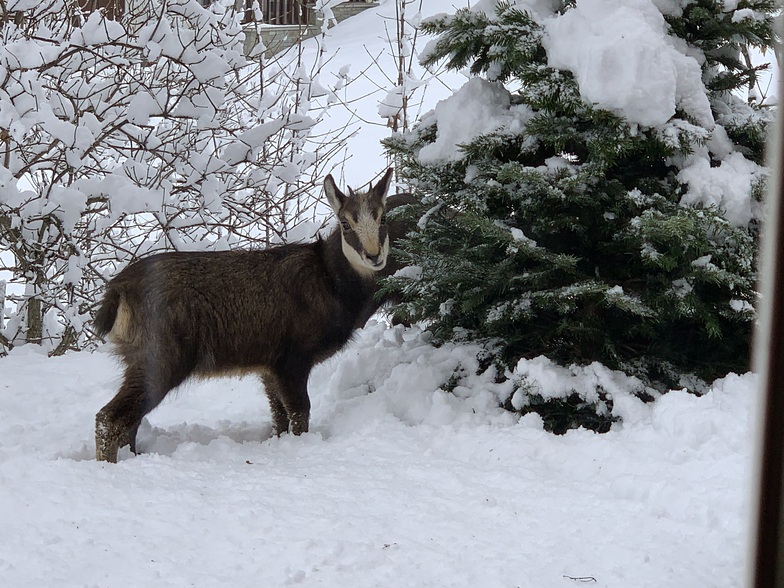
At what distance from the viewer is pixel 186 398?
681 centimetres

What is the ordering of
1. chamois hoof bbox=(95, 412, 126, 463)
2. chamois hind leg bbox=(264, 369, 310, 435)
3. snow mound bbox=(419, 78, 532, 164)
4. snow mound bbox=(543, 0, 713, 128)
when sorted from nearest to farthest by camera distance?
snow mound bbox=(543, 0, 713, 128), chamois hoof bbox=(95, 412, 126, 463), snow mound bbox=(419, 78, 532, 164), chamois hind leg bbox=(264, 369, 310, 435)

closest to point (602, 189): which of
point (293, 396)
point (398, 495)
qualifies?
point (398, 495)

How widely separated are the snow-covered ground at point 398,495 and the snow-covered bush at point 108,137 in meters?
1.94

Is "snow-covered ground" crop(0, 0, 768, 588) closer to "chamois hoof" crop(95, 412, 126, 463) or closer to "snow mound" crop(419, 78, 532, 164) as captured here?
"chamois hoof" crop(95, 412, 126, 463)

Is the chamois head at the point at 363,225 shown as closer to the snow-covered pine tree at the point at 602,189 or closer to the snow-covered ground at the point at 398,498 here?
Result: the snow-covered pine tree at the point at 602,189

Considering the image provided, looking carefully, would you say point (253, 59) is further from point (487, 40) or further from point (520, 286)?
point (520, 286)

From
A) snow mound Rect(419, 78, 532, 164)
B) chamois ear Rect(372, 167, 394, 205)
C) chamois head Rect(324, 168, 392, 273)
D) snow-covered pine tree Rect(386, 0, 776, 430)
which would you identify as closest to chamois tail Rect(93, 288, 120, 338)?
chamois head Rect(324, 168, 392, 273)

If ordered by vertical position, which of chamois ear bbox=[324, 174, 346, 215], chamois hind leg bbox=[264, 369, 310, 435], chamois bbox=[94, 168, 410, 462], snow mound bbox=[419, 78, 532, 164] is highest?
snow mound bbox=[419, 78, 532, 164]

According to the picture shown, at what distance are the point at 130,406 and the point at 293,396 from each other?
1.09 m

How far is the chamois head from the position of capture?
6.03m

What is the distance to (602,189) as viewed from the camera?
5.19m

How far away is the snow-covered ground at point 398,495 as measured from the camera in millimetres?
3400

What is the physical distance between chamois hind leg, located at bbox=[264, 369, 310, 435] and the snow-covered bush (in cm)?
205

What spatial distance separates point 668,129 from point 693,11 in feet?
2.77
